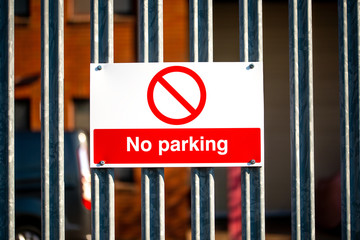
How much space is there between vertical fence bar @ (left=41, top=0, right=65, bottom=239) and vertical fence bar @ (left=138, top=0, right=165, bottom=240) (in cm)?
50

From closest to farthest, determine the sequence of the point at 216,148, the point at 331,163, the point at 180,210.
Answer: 1. the point at 216,148
2. the point at 180,210
3. the point at 331,163

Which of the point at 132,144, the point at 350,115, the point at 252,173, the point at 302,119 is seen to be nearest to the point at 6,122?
the point at 132,144

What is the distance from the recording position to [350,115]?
9.07ft

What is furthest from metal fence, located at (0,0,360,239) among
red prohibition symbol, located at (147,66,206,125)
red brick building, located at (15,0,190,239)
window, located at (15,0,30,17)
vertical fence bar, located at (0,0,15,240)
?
window, located at (15,0,30,17)

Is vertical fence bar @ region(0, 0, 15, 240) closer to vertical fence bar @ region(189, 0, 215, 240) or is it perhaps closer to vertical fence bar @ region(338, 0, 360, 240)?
vertical fence bar @ region(189, 0, 215, 240)

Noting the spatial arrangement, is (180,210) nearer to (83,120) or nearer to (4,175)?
(83,120)

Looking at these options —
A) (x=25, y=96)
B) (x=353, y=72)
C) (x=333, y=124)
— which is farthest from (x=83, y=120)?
(x=353, y=72)

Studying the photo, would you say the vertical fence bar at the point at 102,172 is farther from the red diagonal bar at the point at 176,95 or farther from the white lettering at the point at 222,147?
the white lettering at the point at 222,147

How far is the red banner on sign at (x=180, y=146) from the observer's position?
262 cm

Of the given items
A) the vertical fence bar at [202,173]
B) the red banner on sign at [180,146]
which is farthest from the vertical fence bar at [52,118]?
the vertical fence bar at [202,173]

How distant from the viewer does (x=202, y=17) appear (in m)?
2.68

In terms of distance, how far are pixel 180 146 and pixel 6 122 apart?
1081 millimetres

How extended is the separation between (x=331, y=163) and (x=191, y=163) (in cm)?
727

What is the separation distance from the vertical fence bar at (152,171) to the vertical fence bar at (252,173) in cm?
51
